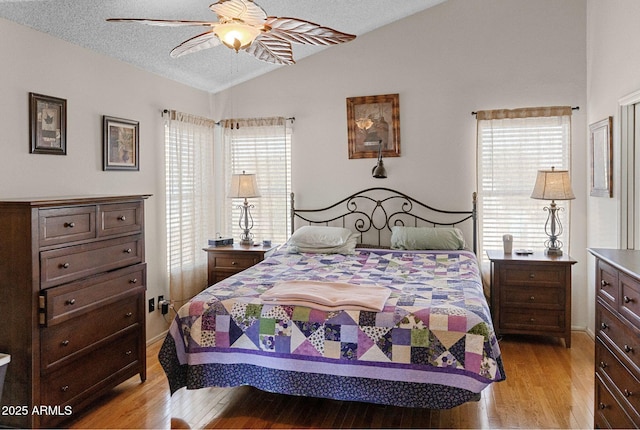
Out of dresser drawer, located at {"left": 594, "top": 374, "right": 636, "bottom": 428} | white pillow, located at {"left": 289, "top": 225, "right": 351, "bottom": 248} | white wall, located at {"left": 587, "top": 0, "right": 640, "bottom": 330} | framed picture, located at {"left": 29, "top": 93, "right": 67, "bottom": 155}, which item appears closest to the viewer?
dresser drawer, located at {"left": 594, "top": 374, "right": 636, "bottom": 428}

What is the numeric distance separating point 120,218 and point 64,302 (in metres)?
0.65

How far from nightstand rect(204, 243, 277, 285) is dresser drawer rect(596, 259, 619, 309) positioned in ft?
9.37

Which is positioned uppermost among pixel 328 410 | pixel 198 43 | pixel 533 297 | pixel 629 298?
pixel 198 43

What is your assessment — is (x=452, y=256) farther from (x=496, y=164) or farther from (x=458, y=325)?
(x=458, y=325)

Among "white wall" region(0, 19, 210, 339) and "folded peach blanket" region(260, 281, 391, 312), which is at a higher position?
"white wall" region(0, 19, 210, 339)

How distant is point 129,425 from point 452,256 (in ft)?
8.77

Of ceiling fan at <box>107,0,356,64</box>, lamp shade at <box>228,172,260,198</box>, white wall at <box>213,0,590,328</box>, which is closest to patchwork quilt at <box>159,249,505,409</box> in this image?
ceiling fan at <box>107,0,356,64</box>

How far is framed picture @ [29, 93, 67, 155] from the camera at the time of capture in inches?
114

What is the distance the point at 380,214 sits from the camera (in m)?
4.71

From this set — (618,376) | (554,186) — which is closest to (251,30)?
(618,376)

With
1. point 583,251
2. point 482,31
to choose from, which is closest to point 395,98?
point 482,31

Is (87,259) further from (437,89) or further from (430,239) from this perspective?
(437,89)

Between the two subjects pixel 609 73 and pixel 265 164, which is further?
pixel 265 164

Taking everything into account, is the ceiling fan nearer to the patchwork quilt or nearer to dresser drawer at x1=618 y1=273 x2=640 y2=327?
the patchwork quilt
